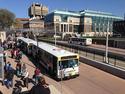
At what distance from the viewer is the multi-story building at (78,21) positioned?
446 feet

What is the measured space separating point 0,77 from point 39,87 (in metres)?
10.8

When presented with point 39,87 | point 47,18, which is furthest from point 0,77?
point 47,18

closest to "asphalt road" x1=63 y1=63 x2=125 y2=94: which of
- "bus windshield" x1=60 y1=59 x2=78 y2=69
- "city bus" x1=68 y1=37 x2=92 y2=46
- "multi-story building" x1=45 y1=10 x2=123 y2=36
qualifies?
"bus windshield" x1=60 y1=59 x2=78 y2=69

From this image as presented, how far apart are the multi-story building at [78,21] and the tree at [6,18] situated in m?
39.2

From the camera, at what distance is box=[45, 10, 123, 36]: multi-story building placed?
136 meters

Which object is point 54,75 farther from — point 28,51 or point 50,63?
point 28,51

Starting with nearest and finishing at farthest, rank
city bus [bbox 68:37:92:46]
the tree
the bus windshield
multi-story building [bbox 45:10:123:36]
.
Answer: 1. the bus windshield
2. city bus [bbox 68:37:92:46]
3. the tree
4. multi-story building [bbox 45:10:123:36]

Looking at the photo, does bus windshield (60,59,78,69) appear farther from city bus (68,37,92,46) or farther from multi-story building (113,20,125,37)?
multi-story building (113,20,125,37)

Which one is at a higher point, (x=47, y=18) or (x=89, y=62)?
(x=47, y=18)

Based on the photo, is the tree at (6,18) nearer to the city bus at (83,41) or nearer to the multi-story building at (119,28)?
the city bus at (83,41)

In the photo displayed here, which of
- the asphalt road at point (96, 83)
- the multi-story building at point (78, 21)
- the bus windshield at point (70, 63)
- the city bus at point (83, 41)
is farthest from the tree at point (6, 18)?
the bus windshield at point (70, 63)

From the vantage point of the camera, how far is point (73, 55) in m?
17.8

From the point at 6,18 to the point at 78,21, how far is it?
65.3 meters

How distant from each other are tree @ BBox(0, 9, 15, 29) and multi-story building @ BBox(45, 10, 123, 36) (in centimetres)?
3923
